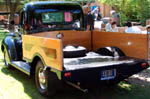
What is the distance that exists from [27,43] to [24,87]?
108cm

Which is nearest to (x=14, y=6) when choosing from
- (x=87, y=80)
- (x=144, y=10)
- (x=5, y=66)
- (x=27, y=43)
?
(x=144, y=10)

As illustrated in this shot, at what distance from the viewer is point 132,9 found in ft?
55.1

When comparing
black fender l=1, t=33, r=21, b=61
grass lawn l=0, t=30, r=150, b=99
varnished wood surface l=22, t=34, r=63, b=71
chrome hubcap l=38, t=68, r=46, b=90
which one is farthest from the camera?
black fender l=1, t=33, r=21, b=61

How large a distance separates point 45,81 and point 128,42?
2.07m

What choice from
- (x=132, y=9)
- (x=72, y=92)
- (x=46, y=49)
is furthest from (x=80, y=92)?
(x=132, y=9)

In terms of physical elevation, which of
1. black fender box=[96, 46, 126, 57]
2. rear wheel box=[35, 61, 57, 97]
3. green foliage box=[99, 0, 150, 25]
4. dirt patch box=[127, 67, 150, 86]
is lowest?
dirt patch box=[127, 67, 150, 86]

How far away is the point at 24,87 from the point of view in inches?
230

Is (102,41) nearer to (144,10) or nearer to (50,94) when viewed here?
(50,94)

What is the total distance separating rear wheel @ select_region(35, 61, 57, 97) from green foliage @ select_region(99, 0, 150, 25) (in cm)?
1040

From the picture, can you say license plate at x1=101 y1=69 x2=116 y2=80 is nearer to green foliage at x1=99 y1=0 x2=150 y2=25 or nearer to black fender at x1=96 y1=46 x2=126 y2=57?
black fender at x1=96 y1=46 x2=126 y2=57

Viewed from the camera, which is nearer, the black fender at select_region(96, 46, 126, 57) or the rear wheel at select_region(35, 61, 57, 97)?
the rear wheel at select_region(35, 61, 57, 97)

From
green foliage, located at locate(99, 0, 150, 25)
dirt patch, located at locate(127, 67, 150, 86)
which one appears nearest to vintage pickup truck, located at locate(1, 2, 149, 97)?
dirt patch, located at locate(127, 67, 150, 86)

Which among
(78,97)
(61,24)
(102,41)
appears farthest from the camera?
(61,24)

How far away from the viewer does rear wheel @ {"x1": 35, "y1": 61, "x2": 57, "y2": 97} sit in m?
4.64
